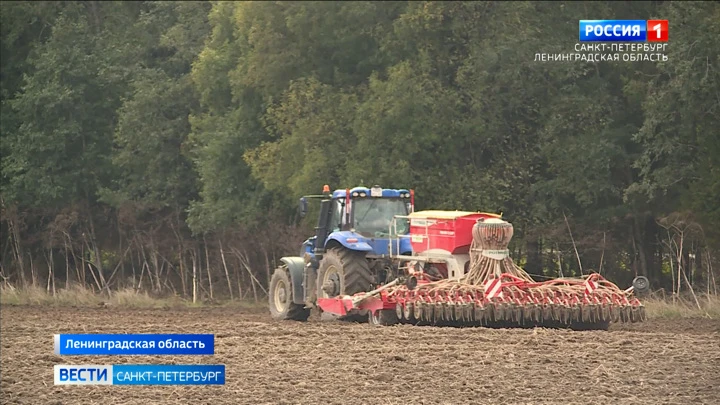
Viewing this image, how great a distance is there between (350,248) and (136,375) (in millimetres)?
8512

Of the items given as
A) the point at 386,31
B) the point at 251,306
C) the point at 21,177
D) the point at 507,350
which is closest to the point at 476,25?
the point at 386,31

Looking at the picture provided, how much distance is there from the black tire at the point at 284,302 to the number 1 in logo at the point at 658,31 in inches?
408

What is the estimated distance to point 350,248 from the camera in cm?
2034

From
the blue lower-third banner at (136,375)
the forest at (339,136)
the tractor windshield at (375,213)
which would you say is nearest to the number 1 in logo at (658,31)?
the forest at (339,136)

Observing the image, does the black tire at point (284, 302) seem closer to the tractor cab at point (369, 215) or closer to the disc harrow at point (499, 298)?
Result: the tractor cab at point (369, 215)

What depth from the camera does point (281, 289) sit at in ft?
76.2

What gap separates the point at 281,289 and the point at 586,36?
1060 cm

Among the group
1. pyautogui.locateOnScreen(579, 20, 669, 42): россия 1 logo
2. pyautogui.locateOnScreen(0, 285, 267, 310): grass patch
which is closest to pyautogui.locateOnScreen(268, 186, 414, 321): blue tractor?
pyautogui.locateOnScreen(0, 285, 267, 310): grass patch

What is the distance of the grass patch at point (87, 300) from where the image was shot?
93.7 feet

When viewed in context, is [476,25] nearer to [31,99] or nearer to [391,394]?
[31,99]


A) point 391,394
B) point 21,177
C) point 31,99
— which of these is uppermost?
point 31,99

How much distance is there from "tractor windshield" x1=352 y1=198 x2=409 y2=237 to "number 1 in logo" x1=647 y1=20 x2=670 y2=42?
9504mm
